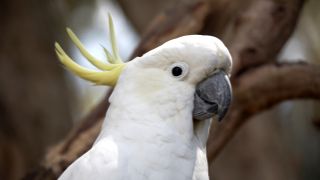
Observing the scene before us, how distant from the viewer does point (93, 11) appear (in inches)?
272

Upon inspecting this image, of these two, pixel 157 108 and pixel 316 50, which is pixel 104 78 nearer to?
pixel 157 108

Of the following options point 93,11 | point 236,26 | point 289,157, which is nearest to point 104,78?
point 236,26

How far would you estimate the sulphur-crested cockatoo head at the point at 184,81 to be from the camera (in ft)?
6.79

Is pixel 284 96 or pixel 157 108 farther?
pixel 284 96

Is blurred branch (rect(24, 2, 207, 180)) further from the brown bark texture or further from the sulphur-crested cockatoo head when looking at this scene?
the brown bark texture

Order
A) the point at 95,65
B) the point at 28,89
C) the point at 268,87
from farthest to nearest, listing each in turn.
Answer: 1. the point at 28,89
2. the point at 268,87
3. the point at 95,65

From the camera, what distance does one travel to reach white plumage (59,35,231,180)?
204 cm

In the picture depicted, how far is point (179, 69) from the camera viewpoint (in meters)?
2.07

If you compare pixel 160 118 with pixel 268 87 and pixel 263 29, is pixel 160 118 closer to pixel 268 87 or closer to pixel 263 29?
pixel 268 87

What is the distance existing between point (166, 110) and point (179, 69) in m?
0.12

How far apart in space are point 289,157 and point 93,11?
2.84 meters

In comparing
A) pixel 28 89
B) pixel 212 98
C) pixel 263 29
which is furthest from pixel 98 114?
pixel 28 89

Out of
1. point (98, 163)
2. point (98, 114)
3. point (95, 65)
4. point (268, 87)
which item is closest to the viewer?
point (98, 163)

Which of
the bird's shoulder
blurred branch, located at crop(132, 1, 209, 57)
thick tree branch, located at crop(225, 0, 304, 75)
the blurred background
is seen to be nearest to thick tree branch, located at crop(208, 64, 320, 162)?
thick tree branch, located at crop(225, 0, 304, 75)
